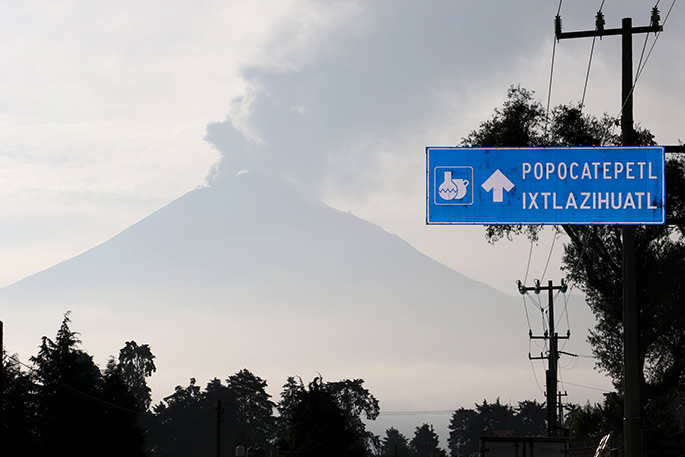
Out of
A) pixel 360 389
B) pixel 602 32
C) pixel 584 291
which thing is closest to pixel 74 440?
pixel 584 291

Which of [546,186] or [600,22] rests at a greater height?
[600,22]

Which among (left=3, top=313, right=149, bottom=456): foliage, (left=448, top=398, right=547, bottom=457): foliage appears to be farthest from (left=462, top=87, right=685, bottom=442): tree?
(left=448, top=398, right=547, bottom=457): foliage

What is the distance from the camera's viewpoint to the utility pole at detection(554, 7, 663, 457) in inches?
787

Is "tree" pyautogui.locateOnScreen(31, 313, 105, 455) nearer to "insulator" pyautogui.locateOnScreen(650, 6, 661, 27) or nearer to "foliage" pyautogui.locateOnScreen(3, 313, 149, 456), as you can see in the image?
"foliage" pyautogui.locateOnScreen(3, 313, 149, 456)

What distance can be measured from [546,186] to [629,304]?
10.2 feet

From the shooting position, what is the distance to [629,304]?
67.9 ft

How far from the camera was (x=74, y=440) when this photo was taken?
7344 cm

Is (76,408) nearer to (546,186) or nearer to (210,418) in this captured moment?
(546,186)

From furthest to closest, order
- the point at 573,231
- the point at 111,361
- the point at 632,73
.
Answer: the point at 111,361
the point at 573,231
the point at 632,73

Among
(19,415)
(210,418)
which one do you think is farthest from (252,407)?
(19,415)

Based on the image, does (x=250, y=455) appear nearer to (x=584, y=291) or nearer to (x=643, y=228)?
(x=584, y=291)

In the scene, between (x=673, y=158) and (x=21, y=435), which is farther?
(x=21, y=435)

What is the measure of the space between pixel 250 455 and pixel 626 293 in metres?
49.5

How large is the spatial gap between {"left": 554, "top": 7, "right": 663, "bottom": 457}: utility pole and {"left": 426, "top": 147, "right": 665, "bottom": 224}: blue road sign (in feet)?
3.01
